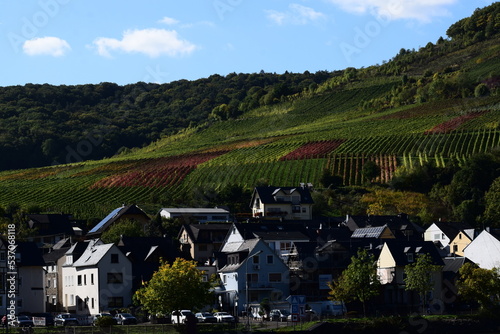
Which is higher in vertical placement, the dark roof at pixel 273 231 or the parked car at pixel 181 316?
the dark roof at pixel 273 231

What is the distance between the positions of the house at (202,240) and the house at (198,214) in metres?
11.8

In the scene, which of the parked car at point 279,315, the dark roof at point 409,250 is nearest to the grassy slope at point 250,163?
the dark roof at point 409,250

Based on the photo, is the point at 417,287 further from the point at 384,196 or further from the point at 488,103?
the point at 488,103

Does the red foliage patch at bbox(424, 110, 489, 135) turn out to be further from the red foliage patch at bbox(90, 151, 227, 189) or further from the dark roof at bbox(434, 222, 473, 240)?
the dark roof at bbox(434, 222, 473, 240)

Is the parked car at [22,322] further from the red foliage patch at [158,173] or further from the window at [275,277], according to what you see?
the red foliage patch at [158,173]

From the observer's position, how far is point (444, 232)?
334 ft

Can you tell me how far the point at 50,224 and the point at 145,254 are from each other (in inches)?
1102

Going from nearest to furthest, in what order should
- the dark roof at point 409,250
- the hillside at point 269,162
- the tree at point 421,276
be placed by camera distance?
1. the tree at point 421,276
2. the dark roof at point 409,250
3. the hillside at point 269,162

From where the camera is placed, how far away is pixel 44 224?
106 m

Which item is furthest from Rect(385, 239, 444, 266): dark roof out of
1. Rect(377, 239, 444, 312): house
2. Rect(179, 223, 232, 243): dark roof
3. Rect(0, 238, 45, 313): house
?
Rect(0, 238, 45, 313): house

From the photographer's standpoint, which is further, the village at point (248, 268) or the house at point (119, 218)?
the house at point (119, 218)

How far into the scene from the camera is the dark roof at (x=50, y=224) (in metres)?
106

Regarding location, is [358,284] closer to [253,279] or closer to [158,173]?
[253,279]

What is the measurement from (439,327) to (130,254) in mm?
28539
